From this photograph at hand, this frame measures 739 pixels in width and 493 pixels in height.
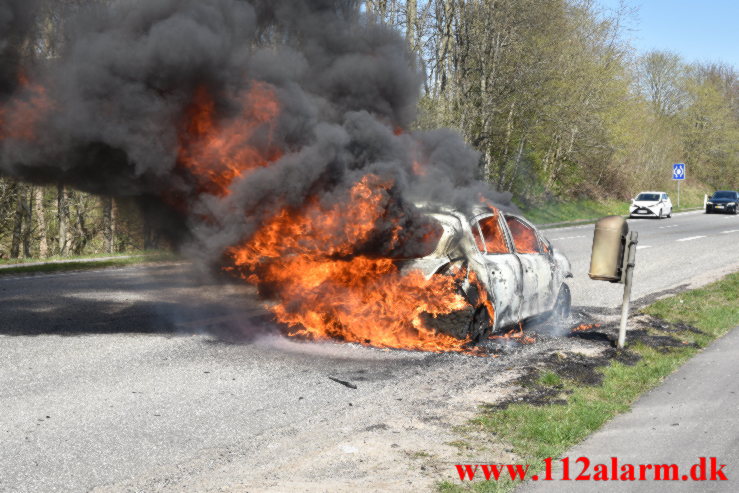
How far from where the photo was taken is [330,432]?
5.57 meters

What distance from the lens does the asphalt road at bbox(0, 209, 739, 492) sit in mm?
4750

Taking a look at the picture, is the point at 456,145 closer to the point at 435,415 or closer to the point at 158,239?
the point at 158,239

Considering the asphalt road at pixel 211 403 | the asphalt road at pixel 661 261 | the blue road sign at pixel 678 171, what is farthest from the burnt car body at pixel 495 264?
the blue road sign at pixel 678 171

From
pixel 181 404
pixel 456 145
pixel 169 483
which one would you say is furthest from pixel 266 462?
pixel 456 145

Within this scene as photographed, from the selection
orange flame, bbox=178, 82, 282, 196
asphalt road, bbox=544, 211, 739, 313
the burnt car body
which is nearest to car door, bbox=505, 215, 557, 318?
the burnt car body

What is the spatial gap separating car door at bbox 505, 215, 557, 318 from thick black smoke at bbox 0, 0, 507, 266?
1.00 meters

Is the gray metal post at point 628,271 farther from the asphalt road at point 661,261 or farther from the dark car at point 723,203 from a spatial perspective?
the dark car at point 723,203

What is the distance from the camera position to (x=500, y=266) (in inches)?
340

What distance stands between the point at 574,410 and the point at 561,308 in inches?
175

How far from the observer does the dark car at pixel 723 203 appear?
50.1 m

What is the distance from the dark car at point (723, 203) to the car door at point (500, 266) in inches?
1821

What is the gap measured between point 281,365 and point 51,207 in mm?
21597

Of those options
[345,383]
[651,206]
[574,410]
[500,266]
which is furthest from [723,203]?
[345,383]

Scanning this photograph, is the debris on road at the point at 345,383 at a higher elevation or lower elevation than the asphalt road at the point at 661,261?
lower
